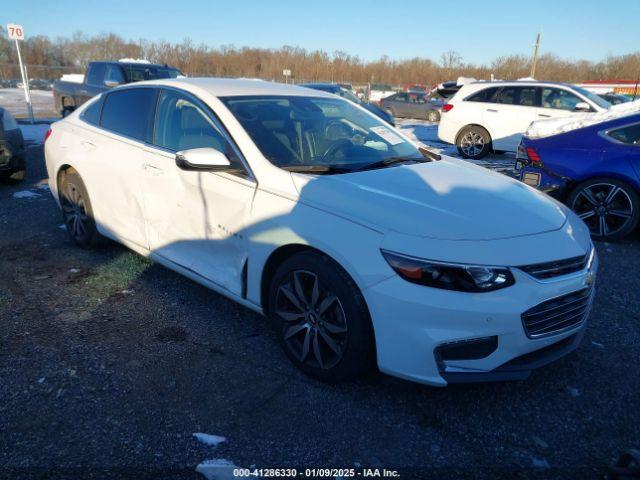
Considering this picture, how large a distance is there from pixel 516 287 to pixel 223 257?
1.78m

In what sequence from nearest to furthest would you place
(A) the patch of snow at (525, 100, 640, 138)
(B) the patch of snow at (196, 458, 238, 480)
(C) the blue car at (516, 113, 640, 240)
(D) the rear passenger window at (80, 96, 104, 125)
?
(B) the patch of snow at (196, 458, 238, 480) → (D) the rear passenger window at (80, 96, 104, 125) → (C) the blue car at (516, 113, 640, 240) → (A) the patch of snow at (525, 100, 640, 138)

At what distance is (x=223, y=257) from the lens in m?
3.16

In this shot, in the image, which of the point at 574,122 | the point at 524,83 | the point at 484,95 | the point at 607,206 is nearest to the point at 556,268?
the point at 607,206

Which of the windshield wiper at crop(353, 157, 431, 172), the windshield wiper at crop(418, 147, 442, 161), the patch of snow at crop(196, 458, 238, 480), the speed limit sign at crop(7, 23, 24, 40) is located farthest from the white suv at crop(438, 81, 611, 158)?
the speed limit sign at crop(7, 23, 24, 40)

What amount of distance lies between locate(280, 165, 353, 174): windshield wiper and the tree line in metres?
49.2

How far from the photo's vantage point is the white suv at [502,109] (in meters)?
10.1

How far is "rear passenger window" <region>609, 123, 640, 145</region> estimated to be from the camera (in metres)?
5.27

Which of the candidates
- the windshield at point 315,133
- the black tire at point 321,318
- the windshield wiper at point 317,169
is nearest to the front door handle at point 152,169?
the windshield at point 315,133

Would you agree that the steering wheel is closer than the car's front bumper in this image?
No

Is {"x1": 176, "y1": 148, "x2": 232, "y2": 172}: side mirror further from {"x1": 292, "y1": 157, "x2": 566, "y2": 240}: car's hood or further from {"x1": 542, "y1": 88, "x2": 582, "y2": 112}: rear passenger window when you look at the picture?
{"x1": 542, "y1": 88, "x2": 582, "y2": 112}: rear passenger window

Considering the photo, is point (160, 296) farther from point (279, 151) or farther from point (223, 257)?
point (279, 151)

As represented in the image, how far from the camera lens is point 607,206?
5.39 metres

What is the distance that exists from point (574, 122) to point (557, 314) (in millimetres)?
4284

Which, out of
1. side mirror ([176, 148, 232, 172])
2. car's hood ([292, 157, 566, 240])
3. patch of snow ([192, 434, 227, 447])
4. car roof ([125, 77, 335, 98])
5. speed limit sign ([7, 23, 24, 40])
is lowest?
patch of snow ([192, 434, 227, 447])
